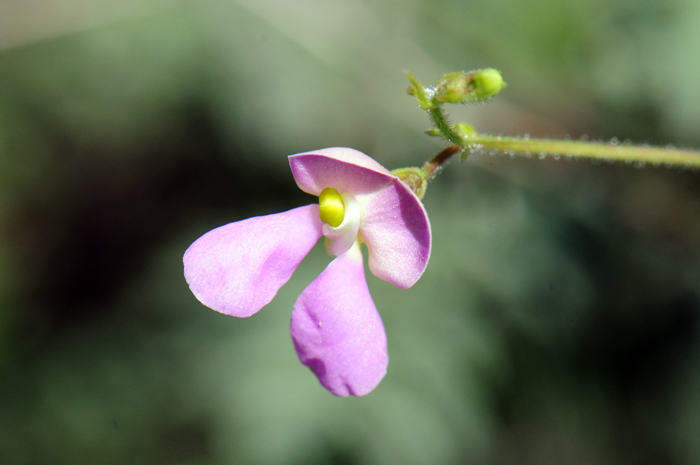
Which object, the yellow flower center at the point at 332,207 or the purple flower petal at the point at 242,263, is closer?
the purple flower petal at the point at 242,263

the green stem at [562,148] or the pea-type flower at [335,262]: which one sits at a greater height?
the green stem at [562,148]

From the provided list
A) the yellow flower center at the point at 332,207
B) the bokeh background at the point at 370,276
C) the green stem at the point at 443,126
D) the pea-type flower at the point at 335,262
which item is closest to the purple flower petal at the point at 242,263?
the pea-type flower at the point at 335,262

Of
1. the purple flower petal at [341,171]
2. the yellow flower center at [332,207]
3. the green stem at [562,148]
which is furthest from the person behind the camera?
the green stem at [562,148]

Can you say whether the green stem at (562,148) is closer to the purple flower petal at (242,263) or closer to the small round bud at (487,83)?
the small round bud at (487,83)

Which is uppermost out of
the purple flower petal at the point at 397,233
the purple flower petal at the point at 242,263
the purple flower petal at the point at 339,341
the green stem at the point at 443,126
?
the green stem at the point at 443,126

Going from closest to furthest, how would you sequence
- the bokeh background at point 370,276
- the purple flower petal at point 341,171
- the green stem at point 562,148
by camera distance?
1. the purple flower petal at point 341,171
2. the green stem at point 562,148
3. the bokeh background at point 370,276

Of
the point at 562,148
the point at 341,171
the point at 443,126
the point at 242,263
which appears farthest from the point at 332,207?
the point at 562,148

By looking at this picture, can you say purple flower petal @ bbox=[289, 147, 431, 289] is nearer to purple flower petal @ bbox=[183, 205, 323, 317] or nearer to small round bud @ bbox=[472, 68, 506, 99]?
purple flower petal @ bbox=[183, 205, 323, 317]
